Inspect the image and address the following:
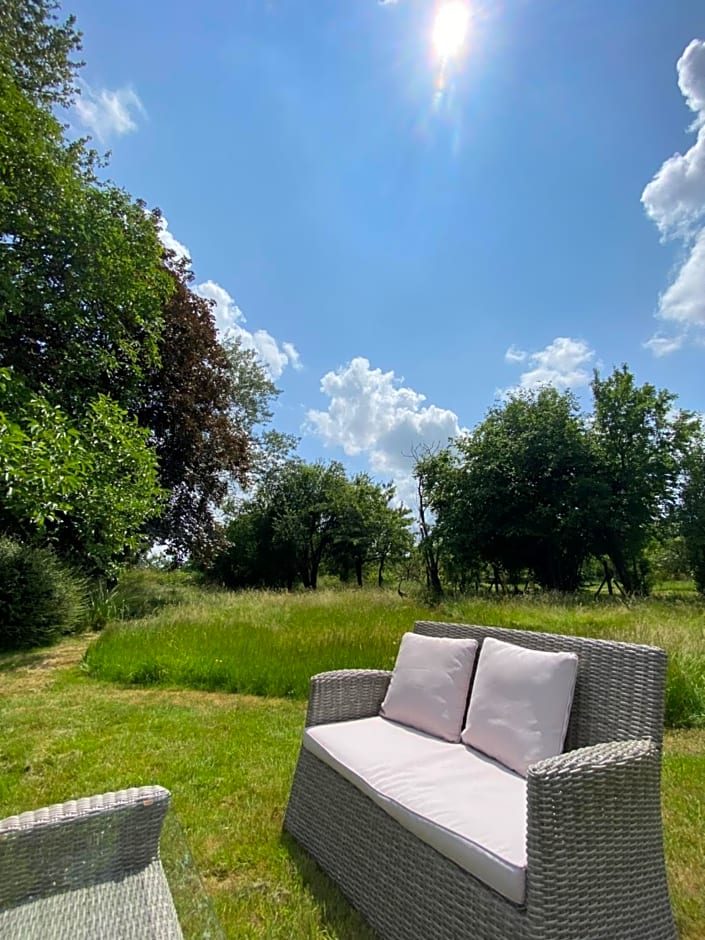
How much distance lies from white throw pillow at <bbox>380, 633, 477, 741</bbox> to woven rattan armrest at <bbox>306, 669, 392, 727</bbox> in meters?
0.06

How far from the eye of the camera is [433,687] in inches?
82.7

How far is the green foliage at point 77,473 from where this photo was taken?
4633 millimetres

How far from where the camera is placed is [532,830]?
1.13m

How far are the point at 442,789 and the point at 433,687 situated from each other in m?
0.59

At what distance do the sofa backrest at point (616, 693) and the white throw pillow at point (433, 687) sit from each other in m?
0.46

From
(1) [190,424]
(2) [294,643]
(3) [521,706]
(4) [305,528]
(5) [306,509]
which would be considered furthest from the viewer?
(5) [306,509]

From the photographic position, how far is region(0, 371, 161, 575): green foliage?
4.63 m

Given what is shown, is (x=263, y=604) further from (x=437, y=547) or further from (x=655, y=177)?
(x=655, y=177)

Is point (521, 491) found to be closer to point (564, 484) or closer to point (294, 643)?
point (564, 484)

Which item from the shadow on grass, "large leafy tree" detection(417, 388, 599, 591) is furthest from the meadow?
"large leafy tree" detection(417, 388, 599, 591)

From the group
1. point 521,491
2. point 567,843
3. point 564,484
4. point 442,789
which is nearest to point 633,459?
point 564,484

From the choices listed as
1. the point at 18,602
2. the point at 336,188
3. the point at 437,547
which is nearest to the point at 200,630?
the point at 18,602

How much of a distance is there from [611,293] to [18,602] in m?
9.49

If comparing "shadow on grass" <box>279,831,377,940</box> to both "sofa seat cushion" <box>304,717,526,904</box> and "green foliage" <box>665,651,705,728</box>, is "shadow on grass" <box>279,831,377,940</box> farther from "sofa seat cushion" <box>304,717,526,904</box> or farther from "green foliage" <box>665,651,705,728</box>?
"green foliage" <box>665,651,705,728</box>
